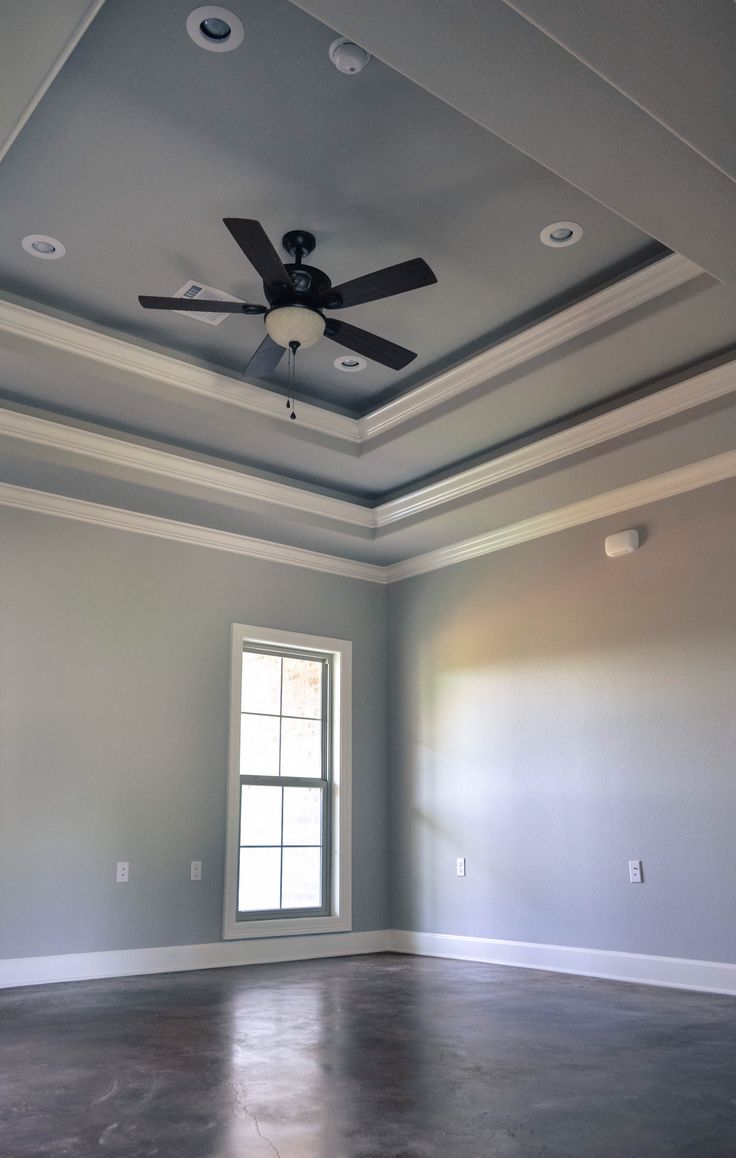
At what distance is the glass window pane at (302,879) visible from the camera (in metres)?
5.74

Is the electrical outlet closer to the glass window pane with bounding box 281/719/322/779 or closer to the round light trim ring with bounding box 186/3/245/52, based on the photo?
the glass window pane with bounding box 281/719/322/779

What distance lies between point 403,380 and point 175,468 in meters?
1.35

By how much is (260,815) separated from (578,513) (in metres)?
2.72

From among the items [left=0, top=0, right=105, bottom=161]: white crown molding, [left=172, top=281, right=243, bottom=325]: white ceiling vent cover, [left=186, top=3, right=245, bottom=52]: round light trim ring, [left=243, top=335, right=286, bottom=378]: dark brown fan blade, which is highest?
[left=186, top=3, right=245, bottom=52]: round light trim ring

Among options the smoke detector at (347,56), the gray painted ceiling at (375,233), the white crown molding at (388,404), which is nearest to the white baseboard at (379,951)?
the gray painted ceiling at (375,233)

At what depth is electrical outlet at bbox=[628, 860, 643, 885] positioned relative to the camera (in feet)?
15.3

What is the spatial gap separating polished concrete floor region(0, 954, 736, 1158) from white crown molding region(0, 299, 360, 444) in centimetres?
289

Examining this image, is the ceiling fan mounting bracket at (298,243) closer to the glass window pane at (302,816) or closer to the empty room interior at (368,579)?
the empty room interior at (368,579)

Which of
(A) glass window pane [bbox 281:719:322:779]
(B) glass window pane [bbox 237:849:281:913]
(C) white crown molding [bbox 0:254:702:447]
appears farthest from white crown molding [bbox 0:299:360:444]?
(B) glass window pane [bbox 237:849:281:913]

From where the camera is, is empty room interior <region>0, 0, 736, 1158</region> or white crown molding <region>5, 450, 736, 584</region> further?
white crown molding <region>5, 450, 736, 584</region>

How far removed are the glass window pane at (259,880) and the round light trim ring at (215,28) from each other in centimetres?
436

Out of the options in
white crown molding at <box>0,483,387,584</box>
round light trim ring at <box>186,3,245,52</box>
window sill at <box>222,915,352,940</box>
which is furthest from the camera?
window sill at <box>222,915,352,940</box>

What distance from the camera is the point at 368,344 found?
3.83m

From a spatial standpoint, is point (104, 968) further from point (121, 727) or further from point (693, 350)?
point (693, 350)
